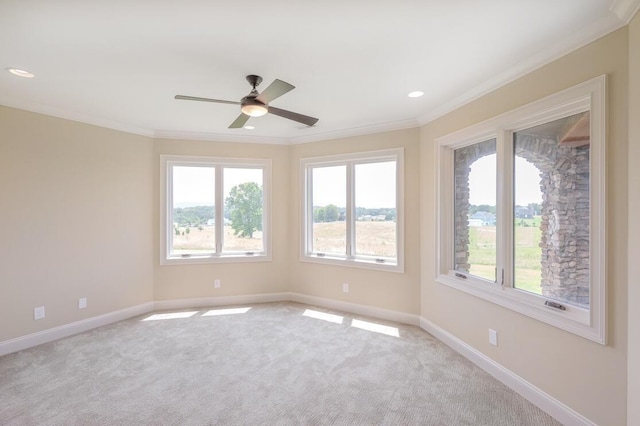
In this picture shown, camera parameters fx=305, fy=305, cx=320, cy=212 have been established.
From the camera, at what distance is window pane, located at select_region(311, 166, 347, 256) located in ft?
14.8

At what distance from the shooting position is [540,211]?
7.90 feet

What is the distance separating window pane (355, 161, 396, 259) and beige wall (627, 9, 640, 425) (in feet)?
8.14

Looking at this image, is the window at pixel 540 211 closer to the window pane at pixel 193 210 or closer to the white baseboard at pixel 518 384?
the white baseboard at pixel 518 384

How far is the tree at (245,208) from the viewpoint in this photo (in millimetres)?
4777

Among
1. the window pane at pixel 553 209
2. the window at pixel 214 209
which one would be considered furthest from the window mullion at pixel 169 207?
the window pane at pixel 553 209

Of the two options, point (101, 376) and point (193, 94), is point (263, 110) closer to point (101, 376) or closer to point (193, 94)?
point (193, 94)

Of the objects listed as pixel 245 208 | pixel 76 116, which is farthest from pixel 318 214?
pixel 76 116

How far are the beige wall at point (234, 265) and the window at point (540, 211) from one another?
254cm

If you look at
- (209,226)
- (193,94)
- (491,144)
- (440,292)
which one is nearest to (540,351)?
(440,292)

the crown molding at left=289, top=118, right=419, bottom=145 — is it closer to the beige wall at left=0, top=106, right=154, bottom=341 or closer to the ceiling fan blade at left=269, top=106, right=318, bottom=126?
the ceiling fan blade at left=269, top=106, right=318, bottom=126

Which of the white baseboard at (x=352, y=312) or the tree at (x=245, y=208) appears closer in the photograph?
the white baseboard at (x=352, y=312)

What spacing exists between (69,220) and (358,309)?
3.76 m

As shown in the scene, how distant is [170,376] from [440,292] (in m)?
2.83

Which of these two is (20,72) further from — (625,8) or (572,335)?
(572,335)
